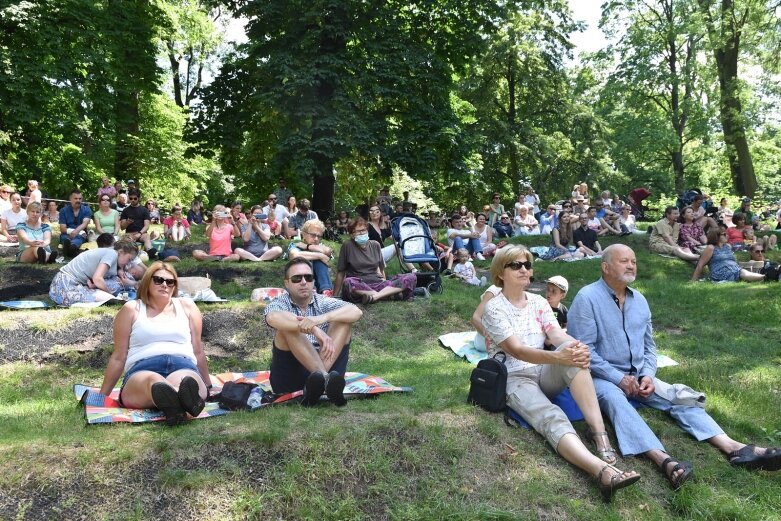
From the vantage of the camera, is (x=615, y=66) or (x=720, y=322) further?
(x=615, y=66)

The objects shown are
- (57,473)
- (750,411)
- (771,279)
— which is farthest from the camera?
Result: (771,279)

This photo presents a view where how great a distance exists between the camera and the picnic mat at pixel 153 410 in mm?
4676

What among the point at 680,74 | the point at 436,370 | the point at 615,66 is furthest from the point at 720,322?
the point at 615,66

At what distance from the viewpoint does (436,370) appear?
731 cm

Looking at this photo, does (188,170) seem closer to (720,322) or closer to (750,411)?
(720,322)

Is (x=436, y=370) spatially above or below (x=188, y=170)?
below

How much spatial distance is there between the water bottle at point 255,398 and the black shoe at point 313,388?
0.36 metres

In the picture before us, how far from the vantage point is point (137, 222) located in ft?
44.2

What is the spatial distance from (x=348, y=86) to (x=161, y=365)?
1329cm

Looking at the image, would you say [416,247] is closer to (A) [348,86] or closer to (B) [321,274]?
(B) [321,274]

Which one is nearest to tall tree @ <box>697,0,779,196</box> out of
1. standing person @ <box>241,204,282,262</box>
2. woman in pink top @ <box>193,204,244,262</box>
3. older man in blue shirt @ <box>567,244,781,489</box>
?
standing person @ <box>241,204,282,262</box>

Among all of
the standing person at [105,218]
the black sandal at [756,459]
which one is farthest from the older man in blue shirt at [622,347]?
the standing person at [105,218]

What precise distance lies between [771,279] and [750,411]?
787 centimetres

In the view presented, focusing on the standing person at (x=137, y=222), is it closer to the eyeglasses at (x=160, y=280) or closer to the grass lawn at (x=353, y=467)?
the grass lawn at (x=353, y=467)
